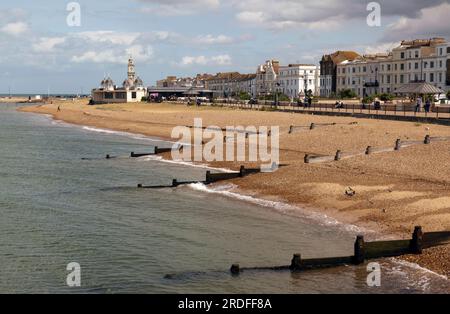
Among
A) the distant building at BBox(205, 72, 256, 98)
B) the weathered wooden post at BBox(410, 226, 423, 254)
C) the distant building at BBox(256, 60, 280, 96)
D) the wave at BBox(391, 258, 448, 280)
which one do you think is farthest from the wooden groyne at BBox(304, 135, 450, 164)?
the distant building at BBox(205, 72, 256, 98)

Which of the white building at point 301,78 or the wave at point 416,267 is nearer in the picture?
the wave at point 416,267

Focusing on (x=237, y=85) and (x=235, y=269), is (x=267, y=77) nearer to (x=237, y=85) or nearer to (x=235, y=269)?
(x=237, y=85)

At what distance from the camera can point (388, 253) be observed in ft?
60.6

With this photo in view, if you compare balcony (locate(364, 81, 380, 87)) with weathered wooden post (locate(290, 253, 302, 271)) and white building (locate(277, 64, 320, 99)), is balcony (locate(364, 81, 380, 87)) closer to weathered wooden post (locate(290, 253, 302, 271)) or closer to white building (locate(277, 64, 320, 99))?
white building (locate(277, 64, 320, 99))

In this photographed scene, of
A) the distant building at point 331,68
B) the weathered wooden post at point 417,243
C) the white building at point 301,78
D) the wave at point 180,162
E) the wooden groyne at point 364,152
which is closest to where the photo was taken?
the weathered wooden post at point 417,243

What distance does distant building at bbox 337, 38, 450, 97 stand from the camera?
9462 cm

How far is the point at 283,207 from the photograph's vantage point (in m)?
26.4

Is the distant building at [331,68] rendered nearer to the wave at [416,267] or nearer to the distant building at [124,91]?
the distant building at [124,91]

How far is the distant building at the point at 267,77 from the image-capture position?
157 m

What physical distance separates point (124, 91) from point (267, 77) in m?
38.0

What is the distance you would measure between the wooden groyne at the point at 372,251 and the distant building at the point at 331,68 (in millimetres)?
110803

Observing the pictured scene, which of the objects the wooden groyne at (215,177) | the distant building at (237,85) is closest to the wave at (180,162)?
the wooden groyne at (215,177)

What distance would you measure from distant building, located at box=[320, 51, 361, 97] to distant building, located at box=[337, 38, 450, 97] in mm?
3610

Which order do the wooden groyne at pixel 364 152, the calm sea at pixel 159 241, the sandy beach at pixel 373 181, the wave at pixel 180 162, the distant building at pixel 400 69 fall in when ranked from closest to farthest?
the calm sea at pixel 159 241, the sandy beach at pixel 373 181, the wooden groyne at pixel 364 152, the wave at pixel 180 162, the distant building at pixel 400 69
